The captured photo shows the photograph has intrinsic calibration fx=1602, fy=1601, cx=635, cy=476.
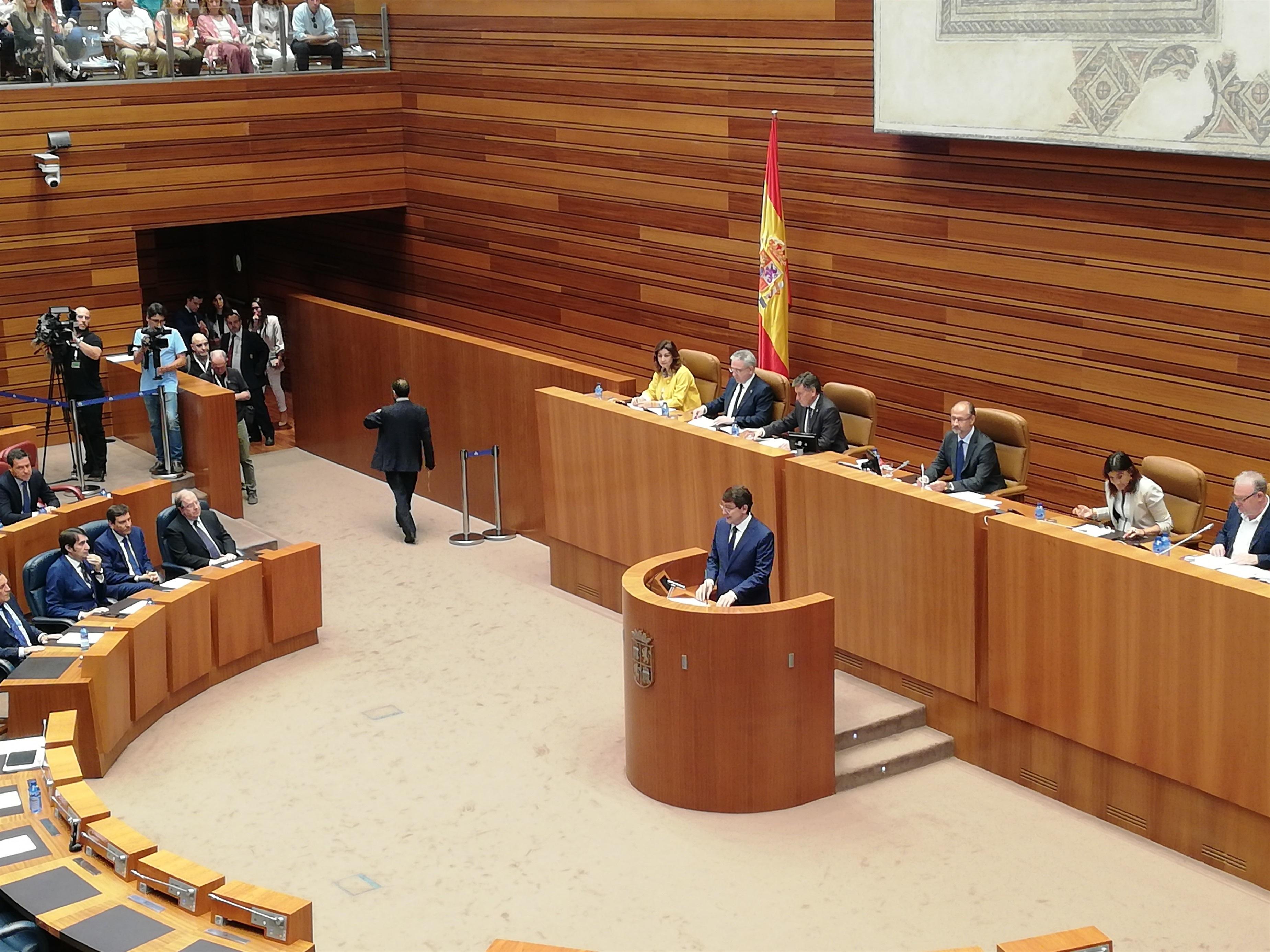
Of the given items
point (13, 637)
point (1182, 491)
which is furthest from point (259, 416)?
point (1182, 491)

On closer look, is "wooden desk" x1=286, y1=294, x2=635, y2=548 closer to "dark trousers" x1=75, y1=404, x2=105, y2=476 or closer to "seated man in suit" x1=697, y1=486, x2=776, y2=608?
"dark trousers" x1=75, y1=404, x2=105, y2=476

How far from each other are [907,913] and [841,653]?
2.20 m

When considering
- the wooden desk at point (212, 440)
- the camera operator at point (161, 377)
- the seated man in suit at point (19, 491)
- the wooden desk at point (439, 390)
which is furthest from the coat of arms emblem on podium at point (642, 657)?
the camera operator at point (161, 377)

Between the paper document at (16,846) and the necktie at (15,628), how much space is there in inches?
102

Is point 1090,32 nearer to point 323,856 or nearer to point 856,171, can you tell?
point 856,171

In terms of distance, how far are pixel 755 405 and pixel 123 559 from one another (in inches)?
143

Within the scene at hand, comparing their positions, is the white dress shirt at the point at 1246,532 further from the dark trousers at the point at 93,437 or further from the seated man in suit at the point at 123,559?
the dark trousers at the point at 93,437

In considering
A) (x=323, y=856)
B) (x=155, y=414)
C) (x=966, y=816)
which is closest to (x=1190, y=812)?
(x=966, y=816)

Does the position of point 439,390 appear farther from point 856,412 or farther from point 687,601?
point 687,601

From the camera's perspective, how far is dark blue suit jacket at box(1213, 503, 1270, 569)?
6.73 metres

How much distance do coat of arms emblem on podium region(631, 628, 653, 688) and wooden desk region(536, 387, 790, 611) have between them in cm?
146

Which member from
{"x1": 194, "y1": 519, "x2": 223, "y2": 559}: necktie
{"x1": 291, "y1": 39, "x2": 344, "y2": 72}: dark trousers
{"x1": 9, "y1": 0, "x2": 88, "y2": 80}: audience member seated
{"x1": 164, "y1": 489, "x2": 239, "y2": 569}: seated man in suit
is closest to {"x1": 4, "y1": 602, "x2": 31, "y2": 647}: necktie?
{"x1": 164, "y1": 489, "x2": 239, "y2": 569}: seated man in suit

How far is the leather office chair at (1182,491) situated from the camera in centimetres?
738

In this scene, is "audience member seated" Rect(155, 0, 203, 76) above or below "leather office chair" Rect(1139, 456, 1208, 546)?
above
